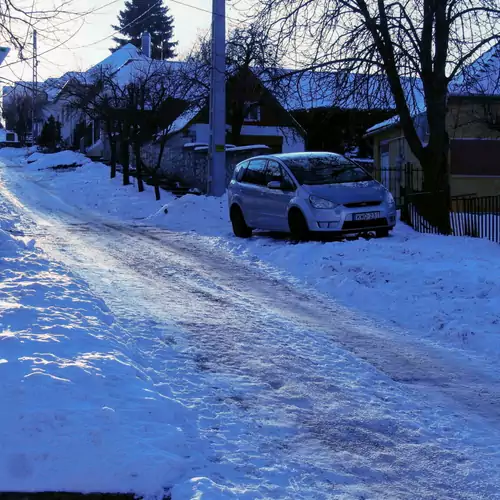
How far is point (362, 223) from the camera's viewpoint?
39.5 ft

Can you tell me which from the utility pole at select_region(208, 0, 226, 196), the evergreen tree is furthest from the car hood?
the evergreen tree

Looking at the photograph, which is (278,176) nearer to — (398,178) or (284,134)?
(398,178)

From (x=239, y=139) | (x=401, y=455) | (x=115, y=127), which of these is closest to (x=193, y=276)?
(x=401, y=455)

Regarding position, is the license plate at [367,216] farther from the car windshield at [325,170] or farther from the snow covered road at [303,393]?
the snow covered road at [303,393]

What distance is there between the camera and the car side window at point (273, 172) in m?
13.2

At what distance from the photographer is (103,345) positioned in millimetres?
4992

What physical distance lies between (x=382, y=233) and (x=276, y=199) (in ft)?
6.98

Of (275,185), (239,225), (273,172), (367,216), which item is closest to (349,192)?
(367,216)

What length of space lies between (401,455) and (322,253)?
6.75m

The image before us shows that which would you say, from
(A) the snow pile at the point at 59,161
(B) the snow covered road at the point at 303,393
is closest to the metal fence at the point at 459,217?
(B) the snow covered road at the point at 303,393

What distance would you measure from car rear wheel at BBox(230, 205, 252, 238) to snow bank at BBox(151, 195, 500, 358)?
2.99ft

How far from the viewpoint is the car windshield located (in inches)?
501

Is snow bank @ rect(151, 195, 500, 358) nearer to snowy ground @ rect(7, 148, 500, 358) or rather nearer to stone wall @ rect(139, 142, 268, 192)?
snowy ground @ rect(7, 148, 500, 358)

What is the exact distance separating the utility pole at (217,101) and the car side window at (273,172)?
6473 mm
